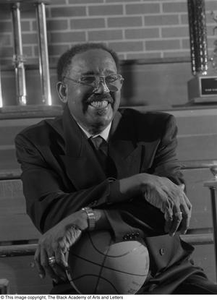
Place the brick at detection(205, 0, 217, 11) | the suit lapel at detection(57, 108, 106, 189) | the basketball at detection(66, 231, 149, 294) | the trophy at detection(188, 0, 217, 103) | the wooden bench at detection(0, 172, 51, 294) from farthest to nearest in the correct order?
the brick at detection(205, 0, 217, 11) → the trophy at detection(188, 0, 217, 103) → the wooden bench at detection(0, 172, 51, 294) → the suit lapel at detection(57, 108, 106, 189) → the basketball at detection(66, 231, 149, 294)

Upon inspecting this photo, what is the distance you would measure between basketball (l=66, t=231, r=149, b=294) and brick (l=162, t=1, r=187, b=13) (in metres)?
1.39

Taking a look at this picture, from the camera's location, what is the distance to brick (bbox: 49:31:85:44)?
2.67 meters

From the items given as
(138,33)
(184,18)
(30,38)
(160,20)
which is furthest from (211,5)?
(30,38)

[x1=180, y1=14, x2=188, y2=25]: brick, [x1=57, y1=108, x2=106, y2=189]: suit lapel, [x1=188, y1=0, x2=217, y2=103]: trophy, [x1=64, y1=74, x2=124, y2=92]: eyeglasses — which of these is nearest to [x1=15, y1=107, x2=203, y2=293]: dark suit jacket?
[x1=57, y1=108, x2=106, y2=189]: suit lapel

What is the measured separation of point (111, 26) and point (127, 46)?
12cm

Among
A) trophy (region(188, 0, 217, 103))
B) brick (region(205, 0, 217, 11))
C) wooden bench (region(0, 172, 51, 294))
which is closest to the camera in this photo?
wooden bench (region(0, 172, 51, 294))

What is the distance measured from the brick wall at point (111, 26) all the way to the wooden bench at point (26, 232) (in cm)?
72

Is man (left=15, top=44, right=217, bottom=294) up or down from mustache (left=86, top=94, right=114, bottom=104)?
down

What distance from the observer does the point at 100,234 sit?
164 cm

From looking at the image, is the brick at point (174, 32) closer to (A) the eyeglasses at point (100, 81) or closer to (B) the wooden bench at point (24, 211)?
(B) the wooden bench at point (24, 211)

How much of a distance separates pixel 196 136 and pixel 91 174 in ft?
2.00

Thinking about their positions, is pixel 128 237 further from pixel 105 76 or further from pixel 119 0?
pixel 119 0

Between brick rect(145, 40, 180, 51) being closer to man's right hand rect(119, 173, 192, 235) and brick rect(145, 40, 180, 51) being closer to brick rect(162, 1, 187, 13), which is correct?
brick rect(162, 1, 187, 13)

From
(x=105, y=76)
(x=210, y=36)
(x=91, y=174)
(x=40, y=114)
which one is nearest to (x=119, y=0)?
(x=210, y=36)
